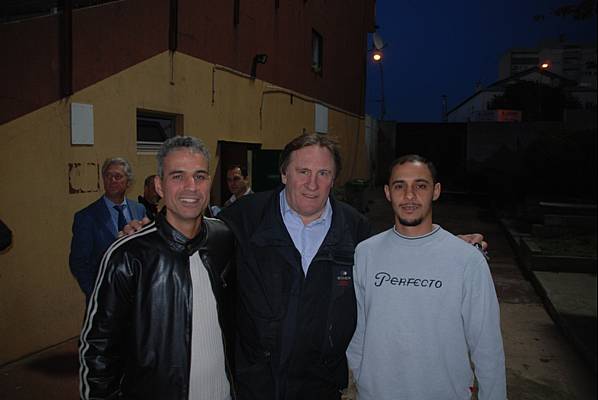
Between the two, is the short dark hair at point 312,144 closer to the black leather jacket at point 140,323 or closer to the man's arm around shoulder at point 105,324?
the black leather jacket at point 140,323

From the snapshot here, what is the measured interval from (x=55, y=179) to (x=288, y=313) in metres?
3.43

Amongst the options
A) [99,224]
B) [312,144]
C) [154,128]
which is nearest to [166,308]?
[312,144]

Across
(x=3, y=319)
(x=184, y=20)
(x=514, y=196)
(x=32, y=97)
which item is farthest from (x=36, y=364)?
(x=514, y=196)

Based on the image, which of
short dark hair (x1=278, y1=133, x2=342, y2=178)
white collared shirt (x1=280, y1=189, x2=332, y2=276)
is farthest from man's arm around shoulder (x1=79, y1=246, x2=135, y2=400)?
short dark hair (x1=278, y1=133, x2=342, y2=178)

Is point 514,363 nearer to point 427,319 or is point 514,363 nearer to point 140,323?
point 427,319

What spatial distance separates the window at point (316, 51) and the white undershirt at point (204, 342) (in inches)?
445

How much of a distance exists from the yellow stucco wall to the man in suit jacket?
3.33 ft

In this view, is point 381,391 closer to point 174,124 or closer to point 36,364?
point 36,364

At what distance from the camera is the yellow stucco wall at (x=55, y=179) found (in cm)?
430

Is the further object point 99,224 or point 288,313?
point 99,224

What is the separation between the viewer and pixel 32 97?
14.5 ft

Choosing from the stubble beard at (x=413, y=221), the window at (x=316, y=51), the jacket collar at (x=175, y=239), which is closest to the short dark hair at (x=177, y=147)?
the jacket collar at (x=175, y=239)

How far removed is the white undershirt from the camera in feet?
6.66

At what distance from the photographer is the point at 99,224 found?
3701 millimetres
